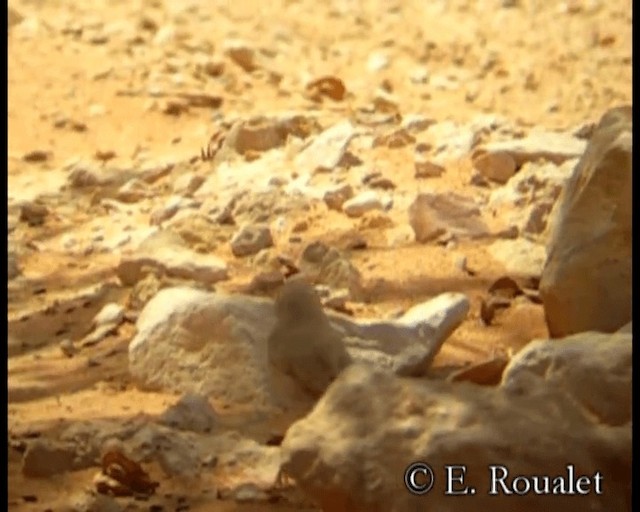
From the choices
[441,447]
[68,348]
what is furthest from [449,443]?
[68,348]

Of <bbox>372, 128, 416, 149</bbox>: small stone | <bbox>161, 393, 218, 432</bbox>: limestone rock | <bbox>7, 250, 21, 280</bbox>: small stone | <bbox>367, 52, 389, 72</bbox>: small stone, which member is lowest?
<bbox>367, 52, 389, 72</bbox>: small stone

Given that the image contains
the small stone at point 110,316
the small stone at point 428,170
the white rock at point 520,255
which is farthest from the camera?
the small stone at point 428,170

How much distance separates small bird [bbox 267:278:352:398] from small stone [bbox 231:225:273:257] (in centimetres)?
99

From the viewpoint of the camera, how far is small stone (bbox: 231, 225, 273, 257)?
4113 mm

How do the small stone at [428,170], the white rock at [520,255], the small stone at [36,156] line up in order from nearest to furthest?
1. the white rock at [520,255]
2. the small stone at [428,170]
3. the small stone at [36,156]

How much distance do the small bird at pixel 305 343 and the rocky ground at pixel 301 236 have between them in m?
0.05

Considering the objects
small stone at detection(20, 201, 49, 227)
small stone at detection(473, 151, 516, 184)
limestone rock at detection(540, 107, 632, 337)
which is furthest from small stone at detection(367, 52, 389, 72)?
limestone rock at detection(540, 107, 632, 337)

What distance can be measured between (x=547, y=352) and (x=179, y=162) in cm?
265

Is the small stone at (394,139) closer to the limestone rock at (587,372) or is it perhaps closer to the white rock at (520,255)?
the white rock at (520,255)

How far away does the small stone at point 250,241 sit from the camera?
13.5 ft

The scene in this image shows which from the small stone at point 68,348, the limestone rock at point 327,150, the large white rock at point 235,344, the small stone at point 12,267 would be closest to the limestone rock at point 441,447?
the large white rock at point 235,344

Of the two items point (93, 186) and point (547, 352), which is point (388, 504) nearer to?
point (547, 352)

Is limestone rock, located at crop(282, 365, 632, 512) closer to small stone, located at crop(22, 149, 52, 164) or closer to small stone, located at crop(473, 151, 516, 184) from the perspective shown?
small stone, located at crop(473, 151, 516, 184)

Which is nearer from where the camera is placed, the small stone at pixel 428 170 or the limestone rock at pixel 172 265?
the limestone rock at pixel 172 265
